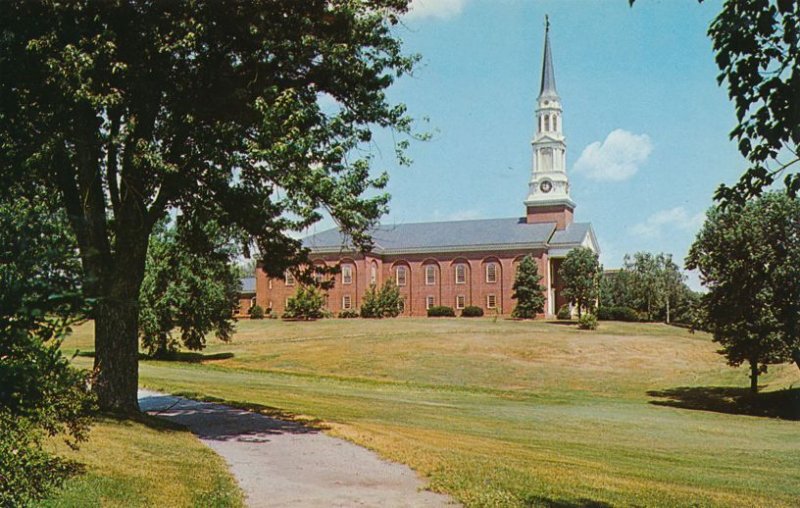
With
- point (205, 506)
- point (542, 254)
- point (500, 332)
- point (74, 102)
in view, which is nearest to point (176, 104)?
point (74, 102)

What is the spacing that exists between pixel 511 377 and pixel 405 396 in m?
12.9

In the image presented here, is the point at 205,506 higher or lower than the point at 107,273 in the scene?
lower

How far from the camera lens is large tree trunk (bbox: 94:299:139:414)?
1716 cm

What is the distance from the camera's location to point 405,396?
36.0 m

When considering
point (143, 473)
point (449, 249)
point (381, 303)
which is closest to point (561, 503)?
point (143, 473)

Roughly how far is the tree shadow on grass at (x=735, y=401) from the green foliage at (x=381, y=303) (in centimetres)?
4744

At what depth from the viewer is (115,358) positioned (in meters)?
17.3

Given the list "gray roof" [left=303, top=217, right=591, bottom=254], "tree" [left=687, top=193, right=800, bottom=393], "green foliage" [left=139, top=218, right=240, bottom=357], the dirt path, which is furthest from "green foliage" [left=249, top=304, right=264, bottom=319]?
the dirt path

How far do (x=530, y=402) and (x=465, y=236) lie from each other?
63.4m

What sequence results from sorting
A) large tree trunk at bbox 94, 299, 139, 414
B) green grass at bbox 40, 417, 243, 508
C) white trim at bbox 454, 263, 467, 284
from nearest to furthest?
green grass at bbox 40, 417, 243, 508, large tree trunk at bbox 94, 299, 139, 414, white trim at bbox 454, 263, 467, 284

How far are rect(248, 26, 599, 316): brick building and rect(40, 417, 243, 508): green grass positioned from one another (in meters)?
78.1

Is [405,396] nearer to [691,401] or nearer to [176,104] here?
[691,401]

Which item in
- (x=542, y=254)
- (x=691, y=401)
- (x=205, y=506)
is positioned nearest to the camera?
(x=205, y=506)

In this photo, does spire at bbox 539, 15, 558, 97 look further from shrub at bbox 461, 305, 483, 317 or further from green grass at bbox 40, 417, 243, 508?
green grass at bbox 40, 417, 243, 508
